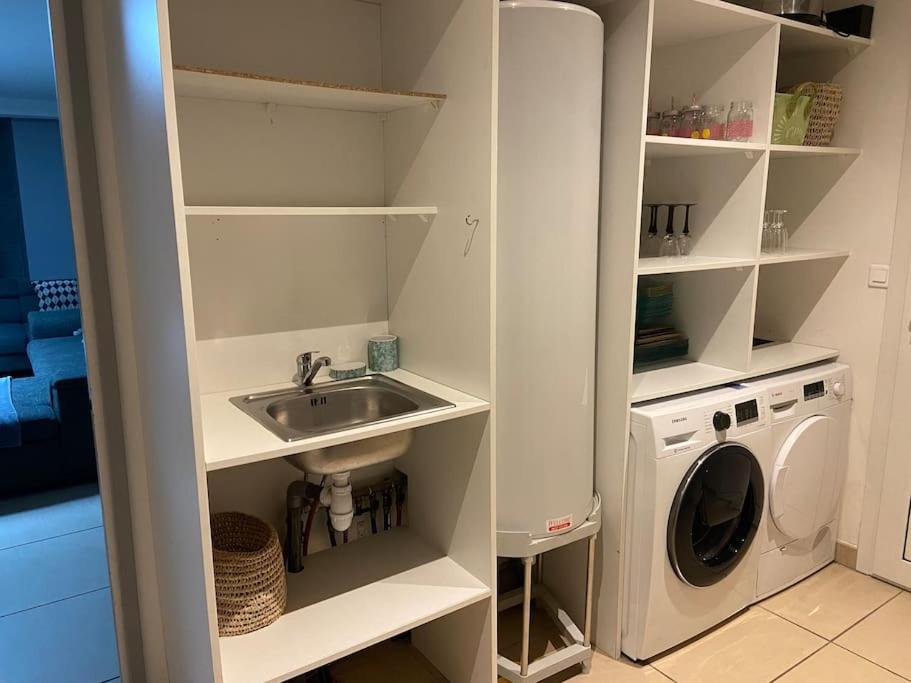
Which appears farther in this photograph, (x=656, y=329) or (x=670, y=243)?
(x=656, y=329)

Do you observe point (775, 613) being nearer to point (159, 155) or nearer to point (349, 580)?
point (349, 580)

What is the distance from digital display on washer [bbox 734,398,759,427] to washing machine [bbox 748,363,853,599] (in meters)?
0.09

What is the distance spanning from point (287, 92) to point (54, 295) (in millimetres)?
5151

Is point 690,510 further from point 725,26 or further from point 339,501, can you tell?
point 725,26

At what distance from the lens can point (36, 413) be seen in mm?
3611

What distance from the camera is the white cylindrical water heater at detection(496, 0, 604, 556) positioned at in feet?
5.82

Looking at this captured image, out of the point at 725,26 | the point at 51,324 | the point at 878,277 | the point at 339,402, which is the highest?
the point at 725,26

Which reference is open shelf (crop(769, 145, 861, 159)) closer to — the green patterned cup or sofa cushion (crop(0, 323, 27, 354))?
the green patterned cup

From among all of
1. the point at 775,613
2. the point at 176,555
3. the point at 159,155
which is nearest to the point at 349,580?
the point at 176,555

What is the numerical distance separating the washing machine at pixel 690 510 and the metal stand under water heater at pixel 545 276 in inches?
7.6

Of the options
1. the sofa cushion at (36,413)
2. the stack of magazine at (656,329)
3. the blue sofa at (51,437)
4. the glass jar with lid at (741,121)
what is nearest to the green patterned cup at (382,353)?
the stack of magazine at (656,329)

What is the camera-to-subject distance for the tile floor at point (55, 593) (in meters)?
2.24

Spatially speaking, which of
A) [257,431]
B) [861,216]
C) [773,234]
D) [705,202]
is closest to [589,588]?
[257,431]

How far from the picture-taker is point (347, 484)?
1.90 meters
